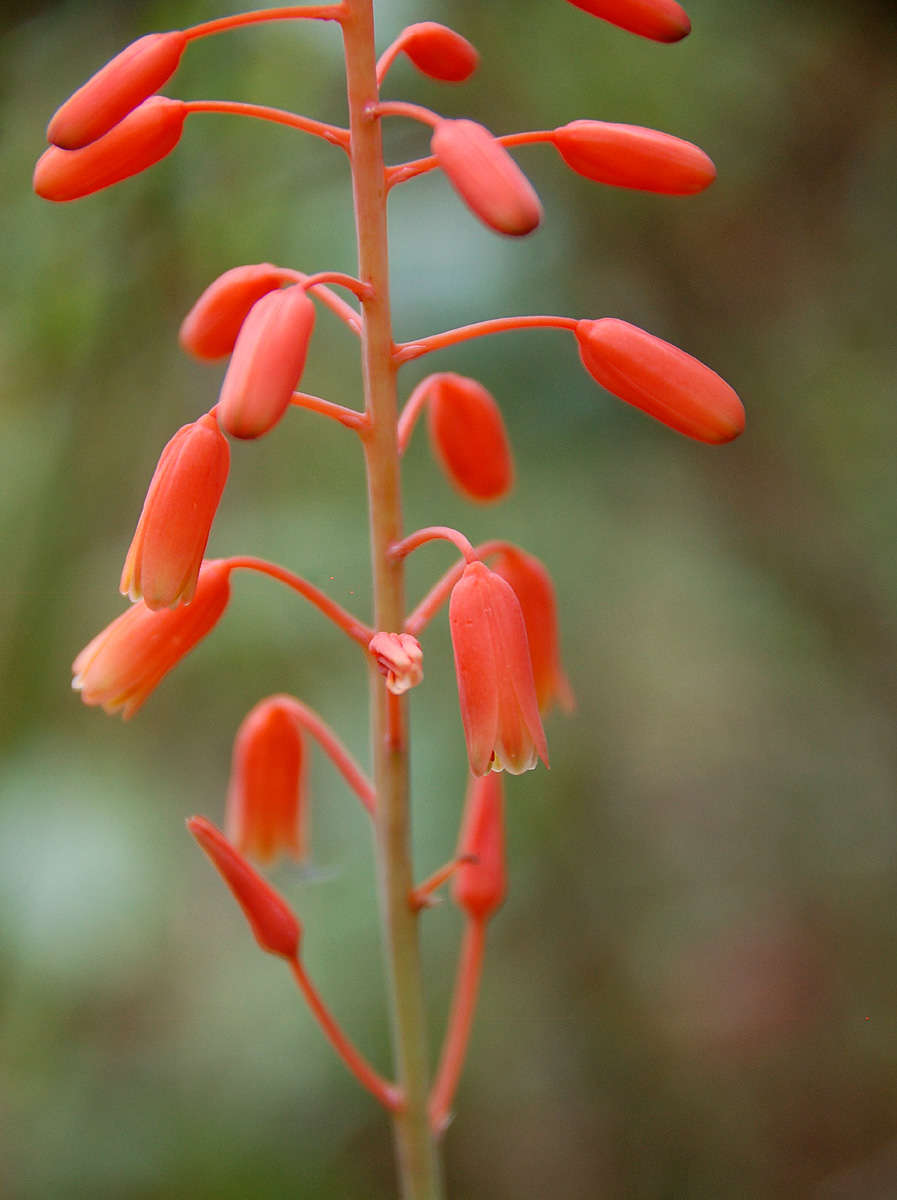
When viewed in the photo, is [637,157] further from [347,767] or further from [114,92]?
[347,767]

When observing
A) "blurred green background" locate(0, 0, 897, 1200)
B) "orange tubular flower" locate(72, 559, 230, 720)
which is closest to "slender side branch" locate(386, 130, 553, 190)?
"orange tubular flower" locate(72, 559, 230, 720)

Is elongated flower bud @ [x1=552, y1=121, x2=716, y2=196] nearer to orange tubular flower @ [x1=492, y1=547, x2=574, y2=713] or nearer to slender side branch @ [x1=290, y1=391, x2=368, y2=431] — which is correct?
slender side branch @ [x1=290, y1=391, x2=368, y2=431]

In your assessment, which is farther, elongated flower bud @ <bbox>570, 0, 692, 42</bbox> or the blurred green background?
the blurred green background

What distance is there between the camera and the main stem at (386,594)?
121cm

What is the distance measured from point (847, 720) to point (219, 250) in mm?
1878

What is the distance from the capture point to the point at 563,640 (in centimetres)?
268

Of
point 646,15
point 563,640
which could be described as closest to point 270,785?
point 646,15

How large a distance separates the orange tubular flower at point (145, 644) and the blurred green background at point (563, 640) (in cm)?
73

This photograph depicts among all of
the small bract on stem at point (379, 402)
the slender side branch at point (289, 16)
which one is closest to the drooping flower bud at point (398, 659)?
the small bract on stem at point (379, 402)

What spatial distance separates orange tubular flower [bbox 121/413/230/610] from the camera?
1.16 meters

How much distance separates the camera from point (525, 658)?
1.19m

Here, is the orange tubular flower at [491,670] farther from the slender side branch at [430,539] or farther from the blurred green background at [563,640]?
the blurred green background at [563,640]

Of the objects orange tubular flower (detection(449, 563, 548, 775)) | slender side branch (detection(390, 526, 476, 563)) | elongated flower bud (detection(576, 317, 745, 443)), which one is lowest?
orange tubular flower (detection(449, 563, 548, 775))

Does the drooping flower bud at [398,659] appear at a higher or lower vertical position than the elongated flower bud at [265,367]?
lower
